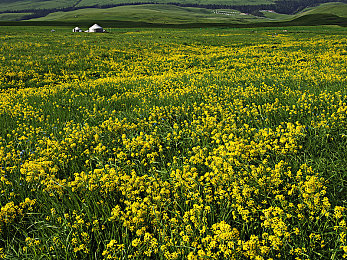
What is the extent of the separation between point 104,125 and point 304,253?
170 inches

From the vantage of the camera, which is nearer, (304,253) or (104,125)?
(304,253)

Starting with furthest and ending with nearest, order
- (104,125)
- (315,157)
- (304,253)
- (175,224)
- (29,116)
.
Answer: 1. (29,116)
2. (104,125)
3. (315,157)
4. (175,224)
5. (304,253)

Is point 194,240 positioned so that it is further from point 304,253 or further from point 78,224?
point 78,224

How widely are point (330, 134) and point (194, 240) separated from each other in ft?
10.9

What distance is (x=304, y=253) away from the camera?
2.10 meters

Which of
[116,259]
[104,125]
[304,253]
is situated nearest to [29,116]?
[104,125]

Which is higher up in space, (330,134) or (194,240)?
(330,134)

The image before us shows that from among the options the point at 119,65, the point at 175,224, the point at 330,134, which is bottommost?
the point at 175,224

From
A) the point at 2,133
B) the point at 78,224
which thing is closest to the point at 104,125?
the point at 2,133

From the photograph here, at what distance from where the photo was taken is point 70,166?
12.9ft

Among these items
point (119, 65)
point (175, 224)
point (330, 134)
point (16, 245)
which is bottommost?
point (16, 245)

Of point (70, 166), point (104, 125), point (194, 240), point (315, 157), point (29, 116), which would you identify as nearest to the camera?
point (194, 240)

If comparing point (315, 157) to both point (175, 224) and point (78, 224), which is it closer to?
point (175, 224)

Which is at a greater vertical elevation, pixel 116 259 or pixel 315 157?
pixel 315 157
